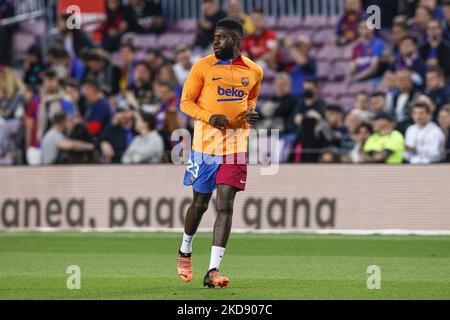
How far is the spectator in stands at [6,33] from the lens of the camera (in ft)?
87.9

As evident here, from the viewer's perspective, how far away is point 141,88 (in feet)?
75.7

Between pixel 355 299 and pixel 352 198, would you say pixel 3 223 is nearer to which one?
pixel 352 198

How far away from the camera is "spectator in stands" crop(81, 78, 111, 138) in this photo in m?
22.3

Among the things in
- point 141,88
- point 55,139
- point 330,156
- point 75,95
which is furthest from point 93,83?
point 330,156

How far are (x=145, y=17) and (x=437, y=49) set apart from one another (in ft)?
24.6

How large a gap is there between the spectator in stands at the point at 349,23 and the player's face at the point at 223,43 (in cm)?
1188

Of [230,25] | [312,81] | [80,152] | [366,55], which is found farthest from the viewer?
[366,55]

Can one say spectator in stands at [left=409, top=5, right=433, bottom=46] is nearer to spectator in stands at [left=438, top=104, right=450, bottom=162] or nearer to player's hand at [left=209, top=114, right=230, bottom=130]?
spectator in stands at [left=438, top=104, right=450, bottom=162]

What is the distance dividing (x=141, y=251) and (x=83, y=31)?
1093cm

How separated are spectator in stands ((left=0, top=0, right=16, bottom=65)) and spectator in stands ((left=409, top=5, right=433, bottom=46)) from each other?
1003 cm

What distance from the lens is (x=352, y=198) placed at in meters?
19.3

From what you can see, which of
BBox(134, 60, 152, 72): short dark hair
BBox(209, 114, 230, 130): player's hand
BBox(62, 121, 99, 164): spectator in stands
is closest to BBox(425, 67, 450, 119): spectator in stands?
BBox(134, 60, 152, 72): short dark hair

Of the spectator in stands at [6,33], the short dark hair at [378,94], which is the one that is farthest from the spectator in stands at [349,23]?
the spectator in stands at [6,33]

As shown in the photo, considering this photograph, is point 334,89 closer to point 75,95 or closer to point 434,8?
point 434,8
